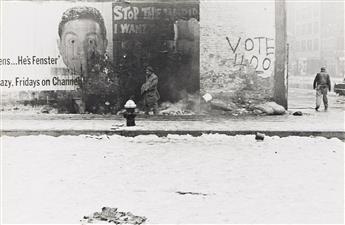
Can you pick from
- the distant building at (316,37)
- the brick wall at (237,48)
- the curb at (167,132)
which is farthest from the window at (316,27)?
the curb at (167,132)

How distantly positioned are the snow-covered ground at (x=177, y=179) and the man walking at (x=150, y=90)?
3.57 meters

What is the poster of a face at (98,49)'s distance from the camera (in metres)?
14.7

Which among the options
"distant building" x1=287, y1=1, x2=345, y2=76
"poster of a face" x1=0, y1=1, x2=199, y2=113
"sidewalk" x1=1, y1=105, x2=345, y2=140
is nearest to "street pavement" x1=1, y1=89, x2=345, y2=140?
"sidewalk" x1=1, y1=105, x2=345, y2=140

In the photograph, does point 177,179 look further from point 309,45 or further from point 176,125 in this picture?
point 309,45

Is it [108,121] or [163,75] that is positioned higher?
[163,75]

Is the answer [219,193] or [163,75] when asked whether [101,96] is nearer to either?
[163,75]

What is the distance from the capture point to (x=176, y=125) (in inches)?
486

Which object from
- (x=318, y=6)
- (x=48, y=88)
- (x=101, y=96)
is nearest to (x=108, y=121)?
(x=101, y=96)

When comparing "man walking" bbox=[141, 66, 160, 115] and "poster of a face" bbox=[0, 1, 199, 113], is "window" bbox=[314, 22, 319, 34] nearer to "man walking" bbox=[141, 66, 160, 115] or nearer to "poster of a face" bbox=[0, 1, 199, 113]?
"poster of a face" bbox=[0, 1, 199, 113]

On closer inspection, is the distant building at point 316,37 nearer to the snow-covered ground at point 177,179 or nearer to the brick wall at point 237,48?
the brick wall at point 237,48

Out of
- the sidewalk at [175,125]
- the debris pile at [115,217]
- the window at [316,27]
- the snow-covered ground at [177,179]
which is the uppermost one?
the window at [316,27]

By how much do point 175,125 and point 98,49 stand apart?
13.4 feet

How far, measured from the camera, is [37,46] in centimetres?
1488

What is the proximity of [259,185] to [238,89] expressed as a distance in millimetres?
8392
